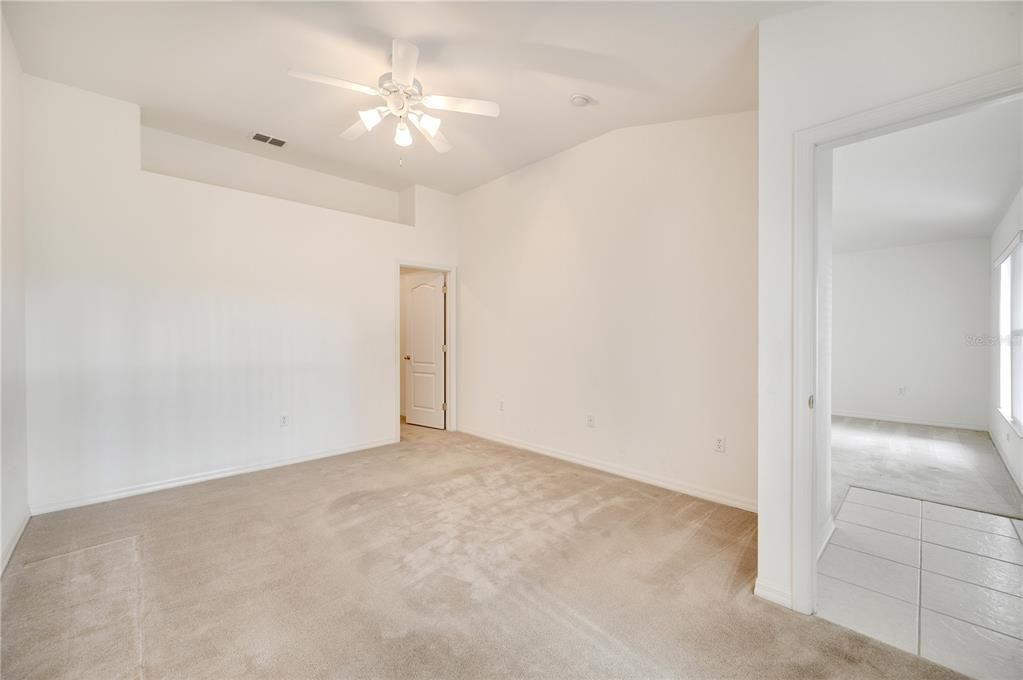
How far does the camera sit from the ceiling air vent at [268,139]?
3.72 metres

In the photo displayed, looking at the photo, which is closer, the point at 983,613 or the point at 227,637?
the point at 227,637

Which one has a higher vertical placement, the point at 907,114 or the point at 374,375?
the point at 907,114

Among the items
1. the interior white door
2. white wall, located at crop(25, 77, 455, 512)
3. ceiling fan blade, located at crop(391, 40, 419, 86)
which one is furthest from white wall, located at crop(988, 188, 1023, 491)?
white wall, located at crop(25, 77, 455, 512)

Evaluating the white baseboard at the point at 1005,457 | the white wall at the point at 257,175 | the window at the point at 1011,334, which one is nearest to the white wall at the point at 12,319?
the white wall at the point at 257,175

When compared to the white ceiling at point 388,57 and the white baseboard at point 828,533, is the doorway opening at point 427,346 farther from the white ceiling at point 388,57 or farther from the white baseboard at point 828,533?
the white baseboard at point 828,533

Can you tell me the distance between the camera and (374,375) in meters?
4.62

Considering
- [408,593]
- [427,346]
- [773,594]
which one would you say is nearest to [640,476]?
[773,594]

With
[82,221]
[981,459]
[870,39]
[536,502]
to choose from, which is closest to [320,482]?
[536,502]

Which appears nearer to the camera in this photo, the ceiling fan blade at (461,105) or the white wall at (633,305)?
the ceiling fan blade at (461,105)

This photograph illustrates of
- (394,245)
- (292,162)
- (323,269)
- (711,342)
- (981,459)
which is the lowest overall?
(981,459)

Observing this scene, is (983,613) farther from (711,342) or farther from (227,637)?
(227,637)

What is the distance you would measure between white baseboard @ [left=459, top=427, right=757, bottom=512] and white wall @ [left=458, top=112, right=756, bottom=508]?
0.01 meters

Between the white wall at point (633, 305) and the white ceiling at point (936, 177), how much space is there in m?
1.12

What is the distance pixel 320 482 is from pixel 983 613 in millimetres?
4056
